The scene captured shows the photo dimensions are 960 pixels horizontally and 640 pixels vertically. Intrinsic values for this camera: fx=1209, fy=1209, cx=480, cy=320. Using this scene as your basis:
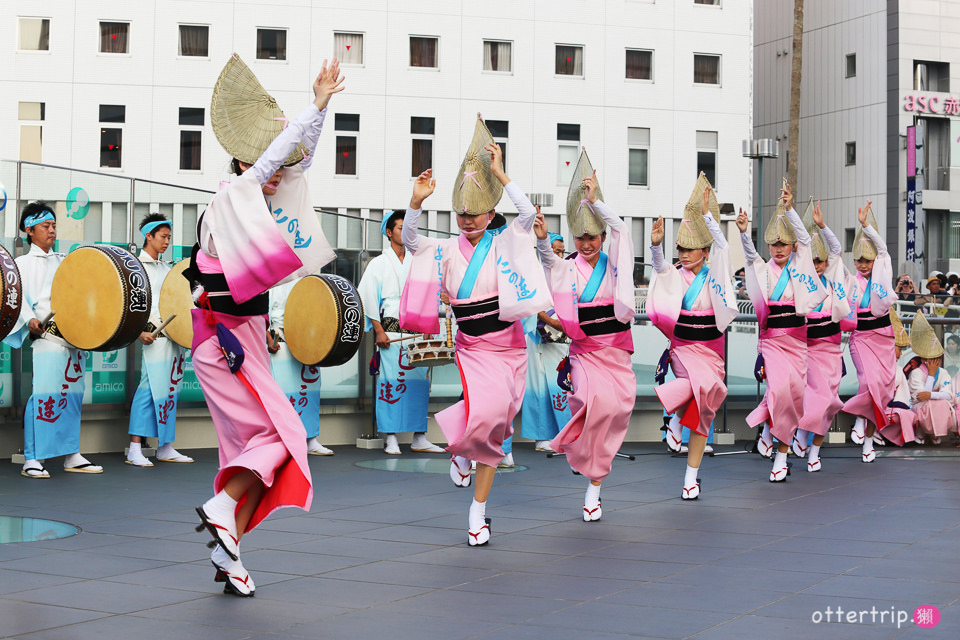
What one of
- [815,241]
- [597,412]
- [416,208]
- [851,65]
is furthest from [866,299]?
[851,65]

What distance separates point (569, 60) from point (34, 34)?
12405 mm

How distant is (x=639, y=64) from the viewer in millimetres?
30094

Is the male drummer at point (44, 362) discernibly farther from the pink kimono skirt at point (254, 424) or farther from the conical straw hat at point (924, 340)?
the conical straw hat at point (924, 340)

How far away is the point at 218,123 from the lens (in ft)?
17.7

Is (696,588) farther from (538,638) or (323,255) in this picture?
(323,255)

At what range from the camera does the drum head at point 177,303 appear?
31.6ft

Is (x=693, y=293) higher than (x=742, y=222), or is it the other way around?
(x=742, y=222)

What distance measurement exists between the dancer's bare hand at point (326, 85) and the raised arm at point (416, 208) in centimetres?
102

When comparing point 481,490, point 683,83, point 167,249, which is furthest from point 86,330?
point 683,83

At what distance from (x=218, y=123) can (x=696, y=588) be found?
2933 mm

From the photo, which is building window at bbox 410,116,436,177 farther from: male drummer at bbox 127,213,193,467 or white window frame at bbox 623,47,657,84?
male drummer at bbox 127,213,193,467

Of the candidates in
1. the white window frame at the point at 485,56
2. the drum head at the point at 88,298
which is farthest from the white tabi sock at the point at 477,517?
the white window frame at the point at 485,56

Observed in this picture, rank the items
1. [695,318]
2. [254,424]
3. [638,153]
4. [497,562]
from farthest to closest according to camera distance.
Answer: [638,153] < [695,318] < [497,562] < [254,424]

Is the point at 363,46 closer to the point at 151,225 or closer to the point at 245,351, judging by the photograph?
the point at 151,225
